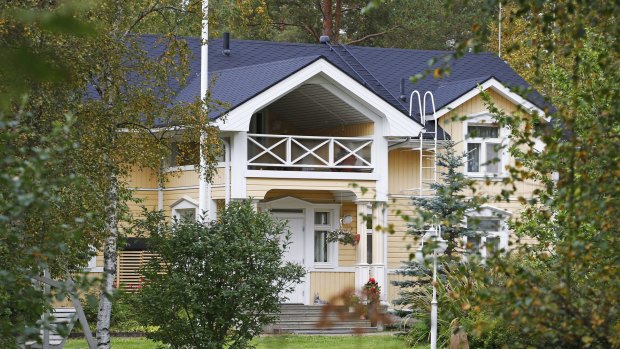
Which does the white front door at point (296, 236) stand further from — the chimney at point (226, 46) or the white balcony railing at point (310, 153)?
the chimney at point (226, 46)

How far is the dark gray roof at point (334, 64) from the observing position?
85.2 feet

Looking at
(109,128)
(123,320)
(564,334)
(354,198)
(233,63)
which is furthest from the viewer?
(233,63)

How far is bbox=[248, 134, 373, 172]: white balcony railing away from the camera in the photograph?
26.0m

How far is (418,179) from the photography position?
93.9 ft

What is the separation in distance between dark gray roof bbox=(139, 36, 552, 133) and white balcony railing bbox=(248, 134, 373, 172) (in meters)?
1.34

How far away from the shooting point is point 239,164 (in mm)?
25516

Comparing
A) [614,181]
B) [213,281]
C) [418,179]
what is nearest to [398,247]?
[418,179]

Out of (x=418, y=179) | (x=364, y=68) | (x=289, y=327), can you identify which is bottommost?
(x=289, y=327)

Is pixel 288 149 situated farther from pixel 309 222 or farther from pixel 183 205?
pixel 183 205

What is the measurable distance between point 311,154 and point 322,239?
9.66ft

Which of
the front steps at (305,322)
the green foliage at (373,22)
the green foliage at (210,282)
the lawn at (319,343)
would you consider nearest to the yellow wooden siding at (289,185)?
the front steps at (305,322)

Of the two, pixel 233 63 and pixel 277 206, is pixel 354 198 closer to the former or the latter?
pixel 277 206

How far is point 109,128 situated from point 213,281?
2.73 meters

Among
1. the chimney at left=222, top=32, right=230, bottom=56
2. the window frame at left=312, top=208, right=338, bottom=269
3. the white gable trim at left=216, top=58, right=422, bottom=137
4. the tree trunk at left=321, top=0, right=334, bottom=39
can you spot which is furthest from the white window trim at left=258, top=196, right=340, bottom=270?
the tree trunk at left=321, top=0, right=334, bottom=39
